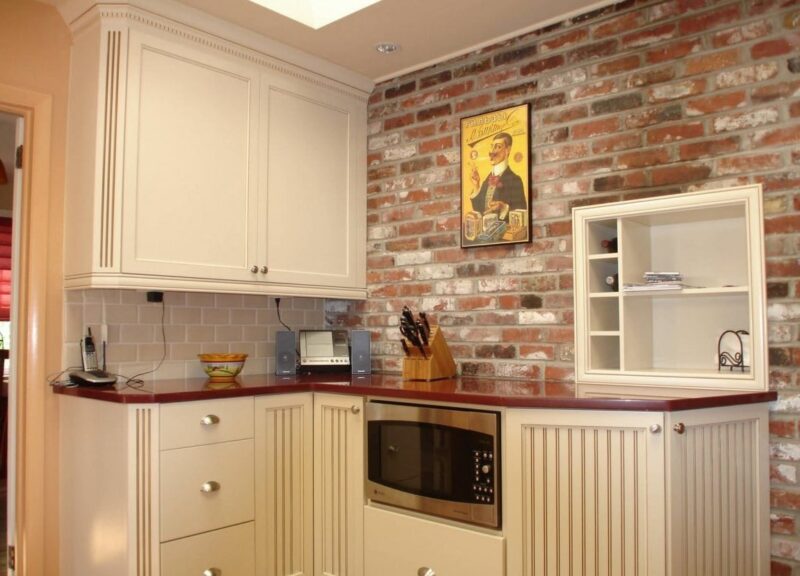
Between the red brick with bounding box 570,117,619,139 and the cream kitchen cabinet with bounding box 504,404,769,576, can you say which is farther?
the red brick with bounding box 570,117,619,139

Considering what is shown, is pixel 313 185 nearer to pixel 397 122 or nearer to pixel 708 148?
pixel 397 122

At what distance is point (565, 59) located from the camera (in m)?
2.71

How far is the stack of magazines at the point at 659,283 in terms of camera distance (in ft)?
7.46

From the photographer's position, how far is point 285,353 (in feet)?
10.4

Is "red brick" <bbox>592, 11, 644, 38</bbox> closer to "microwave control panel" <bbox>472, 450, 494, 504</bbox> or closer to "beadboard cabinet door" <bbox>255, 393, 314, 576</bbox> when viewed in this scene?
"microwave control panel" <bbox>472, 450, 494, 504</bbox>

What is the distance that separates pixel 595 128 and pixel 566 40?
42 centimetres

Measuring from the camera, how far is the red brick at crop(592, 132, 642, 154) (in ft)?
8.23

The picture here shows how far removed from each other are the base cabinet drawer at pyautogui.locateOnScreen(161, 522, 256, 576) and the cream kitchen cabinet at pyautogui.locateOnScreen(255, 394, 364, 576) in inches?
2.1

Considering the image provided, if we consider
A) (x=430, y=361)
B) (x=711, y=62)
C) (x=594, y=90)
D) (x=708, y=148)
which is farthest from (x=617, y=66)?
(x=430, y=361)

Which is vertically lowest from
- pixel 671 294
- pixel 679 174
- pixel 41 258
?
pixel 671 294

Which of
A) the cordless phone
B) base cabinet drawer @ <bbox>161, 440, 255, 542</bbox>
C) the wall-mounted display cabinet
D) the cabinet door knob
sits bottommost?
base cabinet drawer @ <bbox>161, 440, 255, 542</bbox>

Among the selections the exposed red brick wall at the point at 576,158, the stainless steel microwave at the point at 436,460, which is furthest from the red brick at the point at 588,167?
the stainless steel microwave at the point at 436,460

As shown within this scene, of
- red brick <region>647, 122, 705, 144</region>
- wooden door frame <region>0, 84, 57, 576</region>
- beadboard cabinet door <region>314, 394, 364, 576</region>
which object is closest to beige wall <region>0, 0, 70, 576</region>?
wooden door frame <region>0, 84, 57, 576</region>

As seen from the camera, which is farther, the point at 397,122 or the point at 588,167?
the point at 397,122
